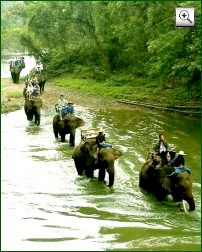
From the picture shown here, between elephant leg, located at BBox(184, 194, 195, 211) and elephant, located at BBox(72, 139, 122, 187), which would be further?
elephant, located at BBox(72, 139, 122, 187)

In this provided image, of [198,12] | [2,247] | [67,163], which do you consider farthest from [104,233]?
[198,12]

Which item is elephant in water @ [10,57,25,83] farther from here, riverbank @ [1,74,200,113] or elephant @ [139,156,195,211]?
elephant @ [139,156,195,211]

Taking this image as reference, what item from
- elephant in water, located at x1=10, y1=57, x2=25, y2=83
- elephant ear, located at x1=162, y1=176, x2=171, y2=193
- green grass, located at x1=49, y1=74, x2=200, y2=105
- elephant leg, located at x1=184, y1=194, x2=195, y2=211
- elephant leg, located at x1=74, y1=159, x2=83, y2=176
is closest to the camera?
elephant leg, located at x1=184, y1=194, x2=195, y2=211

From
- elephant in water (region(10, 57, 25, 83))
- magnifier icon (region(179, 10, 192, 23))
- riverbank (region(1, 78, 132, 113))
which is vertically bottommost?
riverbank (region(1, 78, 132, 113))

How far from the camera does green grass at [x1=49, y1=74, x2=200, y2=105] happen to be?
26766mm

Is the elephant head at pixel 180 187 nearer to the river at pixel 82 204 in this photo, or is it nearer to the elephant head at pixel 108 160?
the river at pixel 82 204

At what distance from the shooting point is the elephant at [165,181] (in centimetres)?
1133

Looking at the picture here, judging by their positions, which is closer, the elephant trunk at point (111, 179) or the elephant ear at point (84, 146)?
the elephant trunk at point (111, 179)

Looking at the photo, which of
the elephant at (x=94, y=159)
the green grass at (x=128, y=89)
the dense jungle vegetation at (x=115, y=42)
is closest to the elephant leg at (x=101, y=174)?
the elephant at (x=94, y=159)

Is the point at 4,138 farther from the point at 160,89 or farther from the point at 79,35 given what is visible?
the point at 79,35

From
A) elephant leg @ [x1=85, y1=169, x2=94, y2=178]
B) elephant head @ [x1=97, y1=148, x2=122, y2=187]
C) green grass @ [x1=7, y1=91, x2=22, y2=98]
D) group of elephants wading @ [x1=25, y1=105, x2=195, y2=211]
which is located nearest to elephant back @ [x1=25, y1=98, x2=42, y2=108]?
green grass @ [x1=7, y1=91, x2=22, y2=98]

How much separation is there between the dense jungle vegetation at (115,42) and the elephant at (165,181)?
8.50 meters

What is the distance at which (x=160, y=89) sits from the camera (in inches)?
1153

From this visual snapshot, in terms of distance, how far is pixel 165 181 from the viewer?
11680 millimetres
